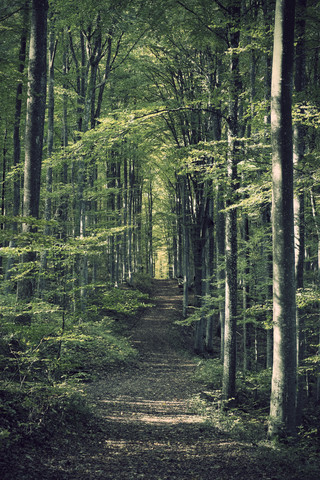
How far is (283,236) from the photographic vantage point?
5406 millimetres

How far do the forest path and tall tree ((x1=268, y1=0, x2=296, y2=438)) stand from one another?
828 mm

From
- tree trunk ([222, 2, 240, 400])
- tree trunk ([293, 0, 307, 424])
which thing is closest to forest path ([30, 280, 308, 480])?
tree trunk ([222, 2, 240, 400])

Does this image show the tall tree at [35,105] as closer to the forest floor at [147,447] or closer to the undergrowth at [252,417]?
the forest floor at [147,447]

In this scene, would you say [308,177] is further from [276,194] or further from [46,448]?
[46,448]

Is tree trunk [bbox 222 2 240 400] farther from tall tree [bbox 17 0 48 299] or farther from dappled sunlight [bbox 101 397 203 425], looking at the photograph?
tall tree [bbox 17 0 48 299]

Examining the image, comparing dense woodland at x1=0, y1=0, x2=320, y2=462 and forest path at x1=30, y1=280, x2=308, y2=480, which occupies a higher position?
dense woodland at x1=0, y1=0, x2=320, y2=462

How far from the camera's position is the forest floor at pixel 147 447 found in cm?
408

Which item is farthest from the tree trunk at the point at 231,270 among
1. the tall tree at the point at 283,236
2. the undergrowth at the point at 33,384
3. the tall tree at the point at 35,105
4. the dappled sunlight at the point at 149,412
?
the tall tree at the point at 35,105

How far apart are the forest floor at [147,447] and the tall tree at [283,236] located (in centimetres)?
76

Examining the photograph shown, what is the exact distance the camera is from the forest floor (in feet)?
13.4

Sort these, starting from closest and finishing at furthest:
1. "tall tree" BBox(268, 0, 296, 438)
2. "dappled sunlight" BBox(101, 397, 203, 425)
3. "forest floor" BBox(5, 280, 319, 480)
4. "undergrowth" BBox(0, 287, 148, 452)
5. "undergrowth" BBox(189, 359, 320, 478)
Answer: "forest floor" BBox(5, 280, 319, 480)
"undergrowth" BBox(0, 287, 148, 452)
"undergrowth" BBox(189, 359, 320, 478)
"tall tree" BBox(268, 0, 296, 438)
"dappled sunlight" BBox(101, 397, 203, 425)

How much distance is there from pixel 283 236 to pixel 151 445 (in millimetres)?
4251

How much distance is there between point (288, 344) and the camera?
5.33 meters

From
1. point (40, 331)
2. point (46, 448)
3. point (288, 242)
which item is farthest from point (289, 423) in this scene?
point (40, 331)
